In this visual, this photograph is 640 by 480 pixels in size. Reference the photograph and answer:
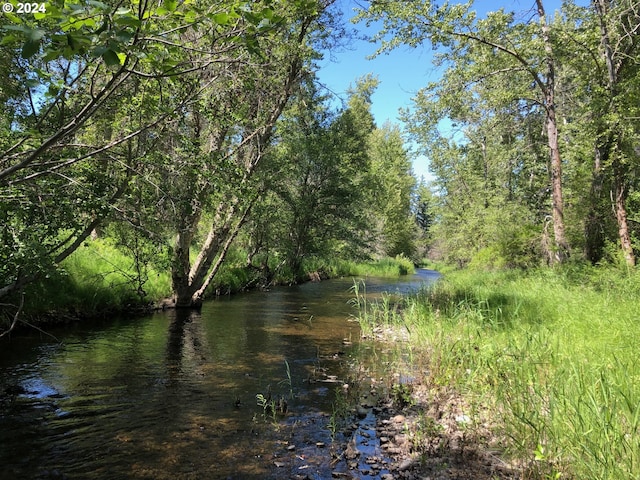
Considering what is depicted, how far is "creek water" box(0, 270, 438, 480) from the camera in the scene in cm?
441

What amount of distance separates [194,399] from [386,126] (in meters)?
56.3

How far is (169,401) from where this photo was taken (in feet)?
20.2

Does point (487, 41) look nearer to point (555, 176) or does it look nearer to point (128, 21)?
point (555, 176)

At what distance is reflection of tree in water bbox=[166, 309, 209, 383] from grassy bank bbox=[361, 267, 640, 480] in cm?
402

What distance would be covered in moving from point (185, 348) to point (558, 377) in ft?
24.0

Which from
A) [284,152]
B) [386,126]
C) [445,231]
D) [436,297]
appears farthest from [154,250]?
[386,126]

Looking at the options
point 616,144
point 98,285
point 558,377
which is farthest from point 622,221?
point 98,285

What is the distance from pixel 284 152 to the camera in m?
19.7

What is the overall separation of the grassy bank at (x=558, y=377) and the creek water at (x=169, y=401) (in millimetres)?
1896

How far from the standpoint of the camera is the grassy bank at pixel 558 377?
349cm

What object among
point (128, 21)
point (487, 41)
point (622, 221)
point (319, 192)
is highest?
point (487, 41)

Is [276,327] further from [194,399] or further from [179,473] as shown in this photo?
[179,473]

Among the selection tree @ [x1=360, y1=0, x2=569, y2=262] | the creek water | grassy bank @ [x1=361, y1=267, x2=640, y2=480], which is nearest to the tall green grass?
the creek water

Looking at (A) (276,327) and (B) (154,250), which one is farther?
(A) (276,327)
